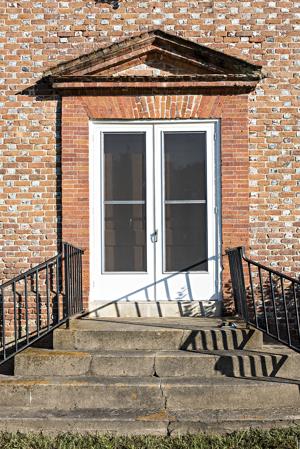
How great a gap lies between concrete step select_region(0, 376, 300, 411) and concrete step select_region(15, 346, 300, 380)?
0.22 m

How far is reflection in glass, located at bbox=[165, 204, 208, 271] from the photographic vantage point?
7344 mm

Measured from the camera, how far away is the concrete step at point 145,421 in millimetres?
5121

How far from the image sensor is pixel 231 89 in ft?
23.5

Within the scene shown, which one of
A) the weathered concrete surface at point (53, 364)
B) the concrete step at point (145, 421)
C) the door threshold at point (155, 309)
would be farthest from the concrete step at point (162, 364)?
the door threshold at point (155, 309)

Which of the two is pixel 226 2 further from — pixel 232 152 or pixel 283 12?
pixel 232 152

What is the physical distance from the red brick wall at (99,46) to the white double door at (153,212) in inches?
22.2

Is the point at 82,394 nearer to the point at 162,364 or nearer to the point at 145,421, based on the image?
the point at 145,421

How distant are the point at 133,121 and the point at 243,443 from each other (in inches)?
166

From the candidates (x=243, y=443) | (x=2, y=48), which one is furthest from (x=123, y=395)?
(x=2, y=48)

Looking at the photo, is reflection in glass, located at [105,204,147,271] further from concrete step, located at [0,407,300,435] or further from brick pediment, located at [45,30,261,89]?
concrete step, located at [0,407,300,435]

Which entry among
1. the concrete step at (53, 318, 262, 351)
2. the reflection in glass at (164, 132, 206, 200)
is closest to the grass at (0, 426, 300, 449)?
the concrete step at (53, 318, 262, 351)

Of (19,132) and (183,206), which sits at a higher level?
(19,132)

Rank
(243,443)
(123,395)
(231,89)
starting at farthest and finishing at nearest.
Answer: (231,89) < (123,395) < (243,443)

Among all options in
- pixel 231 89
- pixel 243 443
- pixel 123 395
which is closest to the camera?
pixel 243 443
